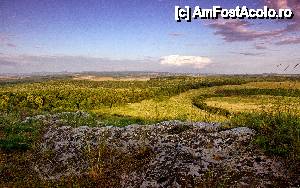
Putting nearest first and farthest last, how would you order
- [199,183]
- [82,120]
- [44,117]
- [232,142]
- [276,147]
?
[199,183]
[276,147]
[232,142]
[82,120]
[44,117]

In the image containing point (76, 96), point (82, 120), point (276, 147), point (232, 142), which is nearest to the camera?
point (276, 147)

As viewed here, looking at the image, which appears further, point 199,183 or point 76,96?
point 76,96

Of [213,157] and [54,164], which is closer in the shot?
[213,157]

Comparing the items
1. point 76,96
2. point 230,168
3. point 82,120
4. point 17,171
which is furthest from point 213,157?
point 76,96

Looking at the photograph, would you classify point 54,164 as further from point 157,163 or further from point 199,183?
point 199,183

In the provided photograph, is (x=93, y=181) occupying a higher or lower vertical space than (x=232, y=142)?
lower

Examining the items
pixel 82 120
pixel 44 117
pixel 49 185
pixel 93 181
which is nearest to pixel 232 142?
pixel 93 181

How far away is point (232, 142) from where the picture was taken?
9.76 metres

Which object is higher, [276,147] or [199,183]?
[276,147]

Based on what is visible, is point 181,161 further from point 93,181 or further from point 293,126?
point 293,126

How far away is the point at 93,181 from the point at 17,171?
297 cm

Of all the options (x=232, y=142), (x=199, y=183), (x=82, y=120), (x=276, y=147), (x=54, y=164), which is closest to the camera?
(x=199, y=183)

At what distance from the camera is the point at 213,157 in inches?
359

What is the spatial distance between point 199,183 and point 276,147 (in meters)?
2.47
